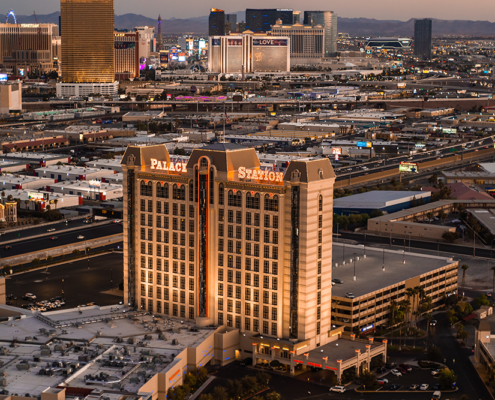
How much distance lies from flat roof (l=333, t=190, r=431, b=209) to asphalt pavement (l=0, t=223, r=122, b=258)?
26.2 metres

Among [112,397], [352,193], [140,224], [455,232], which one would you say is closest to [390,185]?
[352,193]

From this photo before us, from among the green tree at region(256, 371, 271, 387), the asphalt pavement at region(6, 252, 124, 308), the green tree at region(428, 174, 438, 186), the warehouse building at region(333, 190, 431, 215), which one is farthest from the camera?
the green tree at region(428, 174, 438, 186)

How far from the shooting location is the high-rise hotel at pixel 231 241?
56312 millimetres

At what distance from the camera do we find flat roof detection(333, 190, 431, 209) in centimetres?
10411

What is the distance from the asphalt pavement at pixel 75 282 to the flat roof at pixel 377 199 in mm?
31867

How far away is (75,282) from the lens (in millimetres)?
74500

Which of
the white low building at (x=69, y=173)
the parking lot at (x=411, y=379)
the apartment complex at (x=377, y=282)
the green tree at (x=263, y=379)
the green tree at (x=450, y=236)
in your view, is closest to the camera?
the green tree at (x=263, y=379)

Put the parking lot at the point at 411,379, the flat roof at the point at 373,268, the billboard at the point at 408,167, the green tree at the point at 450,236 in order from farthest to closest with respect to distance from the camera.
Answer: the billboard at the point at 408,167 → the green tree at the point at 450,236 → the flat roof at the point at 373,268 → the parking lot at the point at 411,379

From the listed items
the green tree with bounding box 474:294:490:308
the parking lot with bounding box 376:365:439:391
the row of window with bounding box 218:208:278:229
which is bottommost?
the parking lot with bounding box 376:365:439:391

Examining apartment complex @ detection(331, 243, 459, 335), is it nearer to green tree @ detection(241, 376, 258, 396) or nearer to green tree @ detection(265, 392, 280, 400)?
green tree @ detection(241, 376, 258, 396)

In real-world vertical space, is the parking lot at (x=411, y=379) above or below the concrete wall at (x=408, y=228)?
below

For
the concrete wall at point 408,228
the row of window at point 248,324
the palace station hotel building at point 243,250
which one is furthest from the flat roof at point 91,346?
the concrete wall at point 408,228

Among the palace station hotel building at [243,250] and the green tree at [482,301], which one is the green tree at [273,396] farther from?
the green tree at [482,301]

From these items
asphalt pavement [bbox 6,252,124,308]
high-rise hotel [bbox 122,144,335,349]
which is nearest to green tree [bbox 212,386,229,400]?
high-rise hotel [bbox 122,144,335,349]
